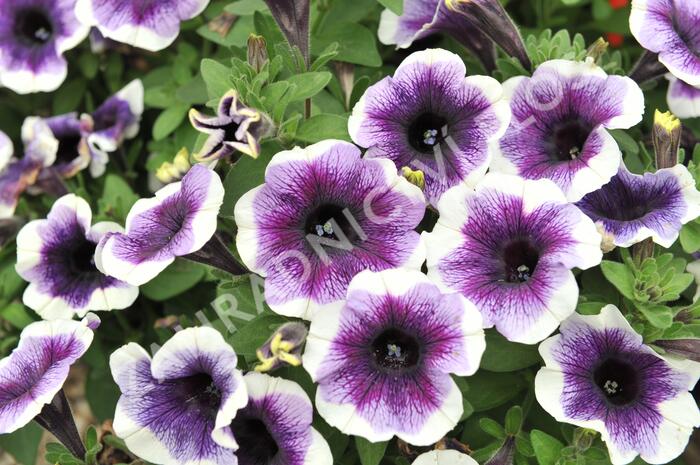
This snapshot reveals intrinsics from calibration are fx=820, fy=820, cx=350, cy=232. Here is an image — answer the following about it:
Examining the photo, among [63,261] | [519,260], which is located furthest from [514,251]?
[63,261]

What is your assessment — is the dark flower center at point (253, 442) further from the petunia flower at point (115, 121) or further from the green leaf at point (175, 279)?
the petunia flower at point (115, 121)

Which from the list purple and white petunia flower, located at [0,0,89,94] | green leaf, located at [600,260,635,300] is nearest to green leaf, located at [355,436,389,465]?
green leaf, located at [600,260,635,300]

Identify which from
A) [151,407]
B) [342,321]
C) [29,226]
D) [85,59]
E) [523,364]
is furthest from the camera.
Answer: [85,59]

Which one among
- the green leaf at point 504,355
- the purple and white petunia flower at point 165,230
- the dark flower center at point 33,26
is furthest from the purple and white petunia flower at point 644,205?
the dark flower center at point 33,26

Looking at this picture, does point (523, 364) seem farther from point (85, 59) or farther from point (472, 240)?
point (85, 59)

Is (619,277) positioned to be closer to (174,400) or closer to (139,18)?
(174,400)

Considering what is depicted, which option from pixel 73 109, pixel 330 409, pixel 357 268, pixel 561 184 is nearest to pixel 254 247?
pixel 357 268

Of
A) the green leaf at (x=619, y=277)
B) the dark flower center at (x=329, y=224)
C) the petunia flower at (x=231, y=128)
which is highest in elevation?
the petunia flower at (x=231, y=128)
